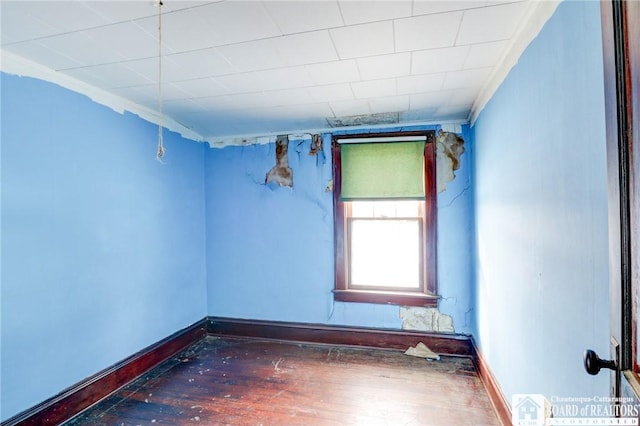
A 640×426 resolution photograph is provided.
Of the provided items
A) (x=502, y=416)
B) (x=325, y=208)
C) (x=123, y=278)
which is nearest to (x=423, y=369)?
(x=502, y=416)

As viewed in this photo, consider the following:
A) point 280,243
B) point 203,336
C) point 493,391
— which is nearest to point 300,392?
point 493,391

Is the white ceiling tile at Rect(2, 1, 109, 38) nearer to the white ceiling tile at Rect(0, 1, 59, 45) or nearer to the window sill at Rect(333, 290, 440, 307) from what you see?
the white ceiling tile at Rect(0, 1, 59, 45)

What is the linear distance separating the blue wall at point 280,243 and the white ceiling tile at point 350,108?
0.54m

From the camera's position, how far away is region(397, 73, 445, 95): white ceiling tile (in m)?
2.18

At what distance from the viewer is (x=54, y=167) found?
209 centimetres

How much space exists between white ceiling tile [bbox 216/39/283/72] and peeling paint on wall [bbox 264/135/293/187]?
4.83 ft

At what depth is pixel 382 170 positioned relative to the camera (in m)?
3.21

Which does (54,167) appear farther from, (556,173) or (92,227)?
(556,173)

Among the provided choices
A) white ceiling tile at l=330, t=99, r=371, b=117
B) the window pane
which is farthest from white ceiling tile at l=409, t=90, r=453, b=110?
the window pane

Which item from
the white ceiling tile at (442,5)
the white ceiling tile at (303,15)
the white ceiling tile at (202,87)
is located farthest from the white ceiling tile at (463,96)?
the white ceiling tile at (202,87)

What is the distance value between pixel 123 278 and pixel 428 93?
292 centimetres

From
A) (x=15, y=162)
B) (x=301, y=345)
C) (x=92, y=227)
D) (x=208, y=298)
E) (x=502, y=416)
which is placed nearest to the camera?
(x=15, y=162)

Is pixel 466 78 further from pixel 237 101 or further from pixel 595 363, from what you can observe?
pixel 595 363

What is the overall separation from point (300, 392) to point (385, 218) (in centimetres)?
184
